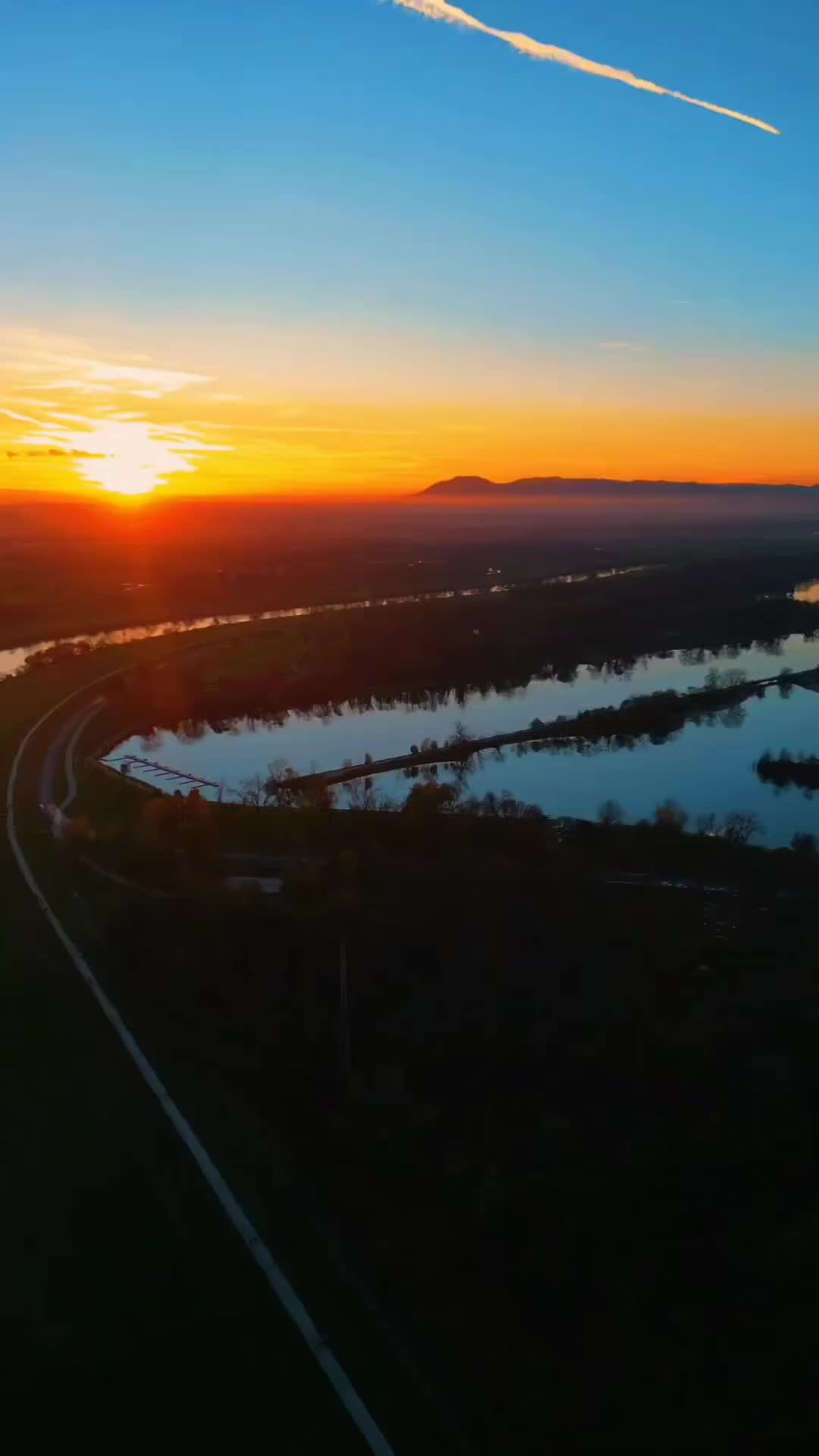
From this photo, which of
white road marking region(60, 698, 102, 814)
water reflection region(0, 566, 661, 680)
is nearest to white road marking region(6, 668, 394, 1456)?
white road marking region(60, 698, 102, 814)

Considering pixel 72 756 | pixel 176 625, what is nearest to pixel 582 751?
pixel 72 756

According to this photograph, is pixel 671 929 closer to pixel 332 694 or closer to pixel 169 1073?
pixel 169 1073

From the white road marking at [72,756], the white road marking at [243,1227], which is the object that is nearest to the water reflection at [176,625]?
the white road marking at [72,756]

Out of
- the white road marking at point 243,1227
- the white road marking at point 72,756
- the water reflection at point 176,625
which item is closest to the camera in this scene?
the white road marking at point 243,1227

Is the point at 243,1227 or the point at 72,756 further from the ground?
the point at 72,756

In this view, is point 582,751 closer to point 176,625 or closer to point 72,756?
point 72,756

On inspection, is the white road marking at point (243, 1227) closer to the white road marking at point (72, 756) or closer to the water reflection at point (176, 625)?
the white road marking at point (72, 756)
